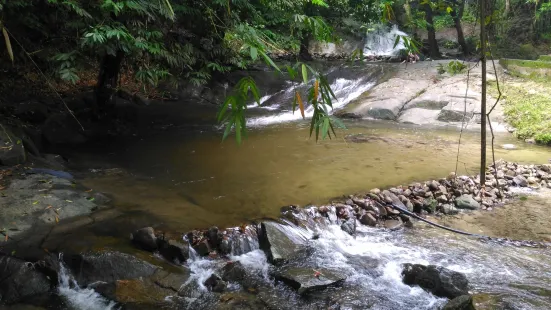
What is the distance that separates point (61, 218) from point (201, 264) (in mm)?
1737

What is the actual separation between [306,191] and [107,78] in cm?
522

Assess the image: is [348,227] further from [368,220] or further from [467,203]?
[467,203]

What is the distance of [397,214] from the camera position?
17.7 feet

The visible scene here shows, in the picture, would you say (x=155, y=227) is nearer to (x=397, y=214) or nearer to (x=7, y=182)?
(x=7, y=182)

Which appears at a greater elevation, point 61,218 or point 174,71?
point 174,71

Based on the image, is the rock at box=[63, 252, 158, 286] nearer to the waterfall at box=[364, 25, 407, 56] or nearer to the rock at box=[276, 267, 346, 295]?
the rock at box=[276, 267, 346, 295]

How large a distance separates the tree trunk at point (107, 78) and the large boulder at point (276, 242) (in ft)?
15.3

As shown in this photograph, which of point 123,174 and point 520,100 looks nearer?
point 123,174

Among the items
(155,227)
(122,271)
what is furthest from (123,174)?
(122,271)

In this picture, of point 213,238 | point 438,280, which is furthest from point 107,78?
point 438,280

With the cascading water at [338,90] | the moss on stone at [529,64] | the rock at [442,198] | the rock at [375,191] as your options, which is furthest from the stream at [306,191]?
the moss on stone at [529,64]

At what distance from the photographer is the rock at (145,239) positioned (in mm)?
4191

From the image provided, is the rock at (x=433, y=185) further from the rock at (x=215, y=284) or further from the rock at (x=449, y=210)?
the rock at (x=215, y=284)

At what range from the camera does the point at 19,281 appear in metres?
3.49
